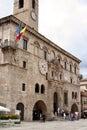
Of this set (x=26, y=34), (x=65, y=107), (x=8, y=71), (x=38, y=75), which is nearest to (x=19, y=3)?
(x=26, y=34)

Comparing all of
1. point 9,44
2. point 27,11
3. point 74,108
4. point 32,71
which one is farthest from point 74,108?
point 9,44

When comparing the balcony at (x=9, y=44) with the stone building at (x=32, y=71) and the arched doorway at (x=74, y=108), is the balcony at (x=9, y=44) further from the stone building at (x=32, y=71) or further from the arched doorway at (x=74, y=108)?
the arched doorway at (x=74, y=108)

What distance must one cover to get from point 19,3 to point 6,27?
1337 centimetres

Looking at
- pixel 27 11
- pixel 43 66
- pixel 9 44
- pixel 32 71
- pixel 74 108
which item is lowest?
pixel 74 108

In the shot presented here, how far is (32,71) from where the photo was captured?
41094mm

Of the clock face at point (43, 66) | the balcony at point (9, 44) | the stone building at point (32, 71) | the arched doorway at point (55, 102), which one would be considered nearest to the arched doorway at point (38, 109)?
the stone building at point (32, 71)

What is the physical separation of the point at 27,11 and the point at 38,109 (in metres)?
18.2

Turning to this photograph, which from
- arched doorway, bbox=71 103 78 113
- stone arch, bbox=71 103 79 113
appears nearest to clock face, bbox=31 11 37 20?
stone arch, bbox=71 103 79 113

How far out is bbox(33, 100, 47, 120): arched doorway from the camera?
44647 mm

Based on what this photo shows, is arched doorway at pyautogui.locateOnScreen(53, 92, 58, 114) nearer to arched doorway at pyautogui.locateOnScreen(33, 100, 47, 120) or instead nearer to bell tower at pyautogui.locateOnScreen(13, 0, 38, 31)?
arched doorway at pyautogui.locateOnScreen(33, 100, 47, 120)

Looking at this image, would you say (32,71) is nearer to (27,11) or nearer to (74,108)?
(27,11)

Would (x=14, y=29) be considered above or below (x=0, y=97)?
above

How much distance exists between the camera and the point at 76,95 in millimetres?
58219

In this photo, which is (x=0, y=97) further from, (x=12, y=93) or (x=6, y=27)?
(x=6, y=27)
